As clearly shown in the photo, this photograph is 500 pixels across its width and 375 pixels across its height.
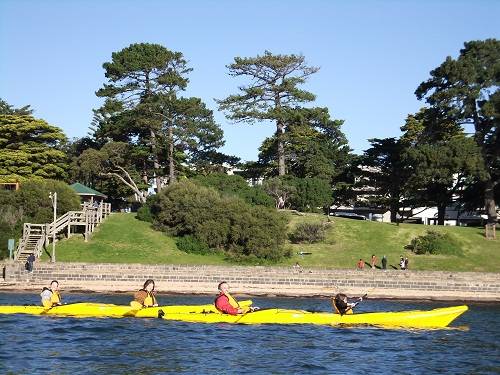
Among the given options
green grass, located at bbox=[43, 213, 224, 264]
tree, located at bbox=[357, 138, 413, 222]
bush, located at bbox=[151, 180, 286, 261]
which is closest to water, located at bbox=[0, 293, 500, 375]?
green grass, located at bbox=[43, 213, 224, 264]

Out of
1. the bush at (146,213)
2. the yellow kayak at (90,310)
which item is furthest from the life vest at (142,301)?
the bush at (146,213)

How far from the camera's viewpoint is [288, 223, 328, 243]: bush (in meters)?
58.6

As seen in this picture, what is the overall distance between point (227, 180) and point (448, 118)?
21.0 meters

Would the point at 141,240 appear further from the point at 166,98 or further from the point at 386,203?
the point at 386,203

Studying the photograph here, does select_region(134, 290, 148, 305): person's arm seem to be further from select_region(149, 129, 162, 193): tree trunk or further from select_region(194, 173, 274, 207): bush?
select_region(149, 129, 162, 193): tree trunk

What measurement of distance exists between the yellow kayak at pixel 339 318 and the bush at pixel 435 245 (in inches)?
1168

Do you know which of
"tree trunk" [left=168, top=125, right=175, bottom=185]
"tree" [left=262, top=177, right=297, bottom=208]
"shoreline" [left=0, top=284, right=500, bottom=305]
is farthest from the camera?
"tree trunk" [left=168, top=125, right=175, bottom=185]

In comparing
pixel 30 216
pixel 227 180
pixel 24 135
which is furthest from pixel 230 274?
pixel 24 135

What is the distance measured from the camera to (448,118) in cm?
6512

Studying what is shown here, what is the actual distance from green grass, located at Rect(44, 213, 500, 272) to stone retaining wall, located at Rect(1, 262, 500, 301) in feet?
25.0

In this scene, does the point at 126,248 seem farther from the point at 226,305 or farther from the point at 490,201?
the point at 490,201

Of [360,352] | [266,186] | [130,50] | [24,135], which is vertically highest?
[130,50]

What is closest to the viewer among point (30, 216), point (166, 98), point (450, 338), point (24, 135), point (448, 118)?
point (450, 338)

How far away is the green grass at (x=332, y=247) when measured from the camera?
52844 mm
